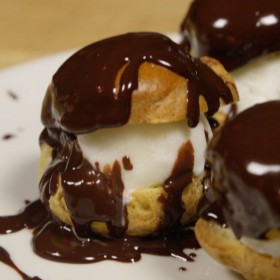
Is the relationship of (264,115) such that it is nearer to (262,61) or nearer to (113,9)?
(262,61)

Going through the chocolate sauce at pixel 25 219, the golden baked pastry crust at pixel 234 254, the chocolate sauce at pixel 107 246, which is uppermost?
the golden baked pastry crust at pixel 234 254

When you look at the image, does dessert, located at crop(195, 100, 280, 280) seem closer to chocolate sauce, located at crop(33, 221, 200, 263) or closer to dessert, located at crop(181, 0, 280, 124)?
chocolate sauce, located at crop(33, 221, 200, 263)

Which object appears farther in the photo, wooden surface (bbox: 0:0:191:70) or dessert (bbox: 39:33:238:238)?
wooden surface (bbox: 0:0:191:70)

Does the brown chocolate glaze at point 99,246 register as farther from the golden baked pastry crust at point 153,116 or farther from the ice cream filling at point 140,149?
the ice cream filling at point 140,149

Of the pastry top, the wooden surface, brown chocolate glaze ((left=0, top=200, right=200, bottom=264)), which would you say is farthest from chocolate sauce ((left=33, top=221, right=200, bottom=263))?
the wooden surface

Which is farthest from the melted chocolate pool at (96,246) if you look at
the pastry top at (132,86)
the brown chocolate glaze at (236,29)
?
the brown chocolate glaze at (236,29)
